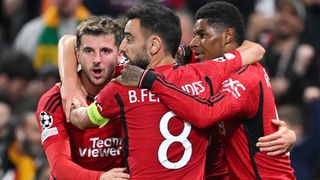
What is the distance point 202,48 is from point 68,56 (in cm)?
90

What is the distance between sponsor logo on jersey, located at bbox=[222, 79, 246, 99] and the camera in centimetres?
645

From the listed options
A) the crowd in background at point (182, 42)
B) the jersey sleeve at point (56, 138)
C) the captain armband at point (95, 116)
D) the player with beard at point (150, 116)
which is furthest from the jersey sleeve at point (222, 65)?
the crowd in background at point (182, 42)

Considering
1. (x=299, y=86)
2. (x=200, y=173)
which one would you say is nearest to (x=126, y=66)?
(x=200, y=173)

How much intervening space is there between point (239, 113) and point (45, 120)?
1.24m

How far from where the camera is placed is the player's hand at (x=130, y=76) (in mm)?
6293

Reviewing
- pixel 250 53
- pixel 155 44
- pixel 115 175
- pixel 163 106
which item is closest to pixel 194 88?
pixel 163 106

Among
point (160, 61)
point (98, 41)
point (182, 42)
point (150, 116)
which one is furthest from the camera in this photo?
point (182, 42)

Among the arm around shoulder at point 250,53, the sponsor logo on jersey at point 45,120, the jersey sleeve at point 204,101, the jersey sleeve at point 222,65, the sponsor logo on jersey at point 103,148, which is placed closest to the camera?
the jersey sleeve at point 204,101

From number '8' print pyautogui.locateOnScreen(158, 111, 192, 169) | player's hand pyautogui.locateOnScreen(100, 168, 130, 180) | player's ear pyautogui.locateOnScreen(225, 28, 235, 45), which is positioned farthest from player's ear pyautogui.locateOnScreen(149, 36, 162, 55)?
player's hand pyautogui.locateOnScreen(100, 168, 130, 180)

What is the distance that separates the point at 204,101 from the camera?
20.8 feet

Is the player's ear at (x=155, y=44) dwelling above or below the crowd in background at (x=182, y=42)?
above

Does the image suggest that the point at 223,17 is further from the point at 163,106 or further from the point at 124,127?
the point at 124,127

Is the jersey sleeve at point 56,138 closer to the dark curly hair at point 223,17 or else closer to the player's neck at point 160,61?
the player's neck at point 160,61

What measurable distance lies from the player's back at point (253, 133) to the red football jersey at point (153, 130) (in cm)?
39
